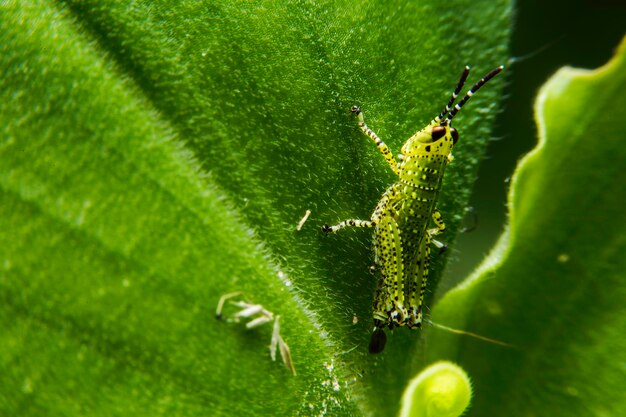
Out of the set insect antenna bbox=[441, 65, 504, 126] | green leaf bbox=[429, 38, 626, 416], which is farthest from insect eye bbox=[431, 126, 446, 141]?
green leaf bbox=[429, 38, 626, 416]

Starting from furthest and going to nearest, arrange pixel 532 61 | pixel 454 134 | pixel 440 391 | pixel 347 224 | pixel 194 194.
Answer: pixel 532 61 < pixel 454 134 < pixel 347 224 < pixel 194 194 < pixel 440 391

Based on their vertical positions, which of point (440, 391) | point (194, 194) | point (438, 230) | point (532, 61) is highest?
point (194, 194)

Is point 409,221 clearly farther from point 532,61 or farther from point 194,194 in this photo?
point 532,61

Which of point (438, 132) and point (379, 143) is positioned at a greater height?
point (379, 143)

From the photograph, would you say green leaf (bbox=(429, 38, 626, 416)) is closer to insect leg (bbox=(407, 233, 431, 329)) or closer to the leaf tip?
insect leg (bbox=(407, 233, 431, 329))

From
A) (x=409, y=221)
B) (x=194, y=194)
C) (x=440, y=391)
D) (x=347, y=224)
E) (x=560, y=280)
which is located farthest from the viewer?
(x=409, y=221)

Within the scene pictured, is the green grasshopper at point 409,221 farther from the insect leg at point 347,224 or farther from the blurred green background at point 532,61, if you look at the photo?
the blurred green background at point 532,61

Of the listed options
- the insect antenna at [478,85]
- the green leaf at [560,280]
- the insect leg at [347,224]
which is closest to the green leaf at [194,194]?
the insect leg at [347,224]

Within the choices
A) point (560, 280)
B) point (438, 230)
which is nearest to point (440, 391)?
point (560, 280)

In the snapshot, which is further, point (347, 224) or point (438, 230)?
point (438, 230)
